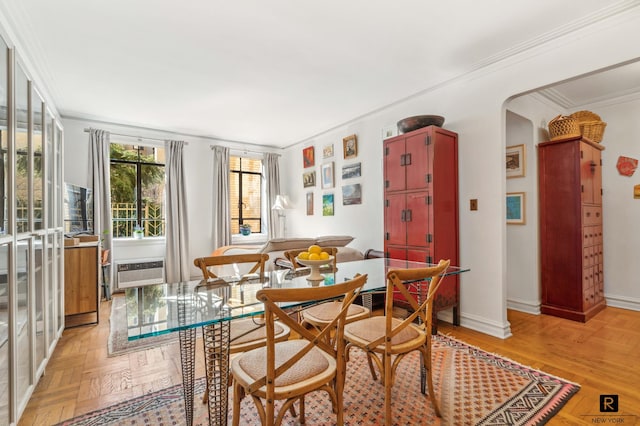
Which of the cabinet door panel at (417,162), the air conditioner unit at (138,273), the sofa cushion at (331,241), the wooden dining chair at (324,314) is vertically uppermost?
the cabinet door panel at (417,162)

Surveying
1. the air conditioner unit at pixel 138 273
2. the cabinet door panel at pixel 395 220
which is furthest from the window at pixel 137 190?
the cabinet door panel at pixel 395 220

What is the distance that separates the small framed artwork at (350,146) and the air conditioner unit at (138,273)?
11.6 ft

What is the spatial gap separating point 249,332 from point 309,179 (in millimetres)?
4170

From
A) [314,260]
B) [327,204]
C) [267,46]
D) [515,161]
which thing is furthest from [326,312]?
[327,204]

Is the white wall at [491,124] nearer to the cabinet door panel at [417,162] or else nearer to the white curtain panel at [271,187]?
the cabinet door panel at [417,162]

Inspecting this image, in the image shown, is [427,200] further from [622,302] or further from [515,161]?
[622,302]

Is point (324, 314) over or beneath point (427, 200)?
beneath

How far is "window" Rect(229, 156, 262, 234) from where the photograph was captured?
6199mm

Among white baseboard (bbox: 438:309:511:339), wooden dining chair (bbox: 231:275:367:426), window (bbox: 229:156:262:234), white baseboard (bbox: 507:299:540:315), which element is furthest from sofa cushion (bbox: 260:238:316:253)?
window (bbox: 229:156:262:234)

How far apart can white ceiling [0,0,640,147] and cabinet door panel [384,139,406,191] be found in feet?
2.39

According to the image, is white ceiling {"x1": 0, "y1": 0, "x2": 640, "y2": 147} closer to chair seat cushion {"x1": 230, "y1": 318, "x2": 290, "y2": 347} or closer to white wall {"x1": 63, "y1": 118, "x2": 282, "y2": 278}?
white wall {"x1": 63, "y1": 118, "x2": 282, "y2": 278}

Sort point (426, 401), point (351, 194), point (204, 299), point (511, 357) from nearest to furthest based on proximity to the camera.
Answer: point (204, 299) → point (426, 401) → point (511, 357) → point (351, 194)

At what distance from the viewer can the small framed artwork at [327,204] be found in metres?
5.15

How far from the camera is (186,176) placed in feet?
17.6
